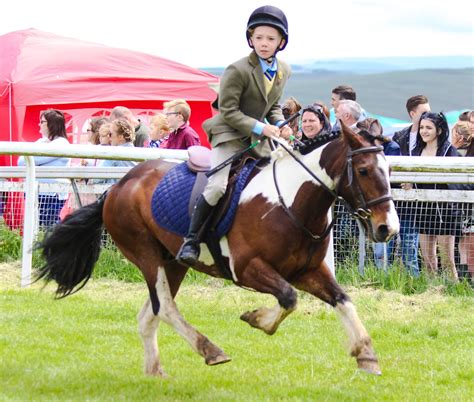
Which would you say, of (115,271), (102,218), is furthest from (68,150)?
(102,218)

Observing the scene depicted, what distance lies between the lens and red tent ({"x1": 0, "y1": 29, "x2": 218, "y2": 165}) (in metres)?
16.1

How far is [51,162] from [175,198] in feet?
15.6

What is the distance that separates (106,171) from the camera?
429 inches

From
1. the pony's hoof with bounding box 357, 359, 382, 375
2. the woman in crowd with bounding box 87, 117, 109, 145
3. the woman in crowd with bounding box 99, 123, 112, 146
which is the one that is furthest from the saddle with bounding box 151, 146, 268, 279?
the woman in crowd with bounding box 87, 117, 109, 145

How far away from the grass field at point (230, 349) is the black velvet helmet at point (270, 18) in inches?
93.6

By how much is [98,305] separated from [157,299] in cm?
254

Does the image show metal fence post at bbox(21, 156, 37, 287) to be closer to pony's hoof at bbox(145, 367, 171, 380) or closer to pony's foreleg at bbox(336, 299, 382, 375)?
pony's hoof at bbox(145, 367, 171, 380)

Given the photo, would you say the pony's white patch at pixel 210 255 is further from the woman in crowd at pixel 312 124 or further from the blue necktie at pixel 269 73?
the woman in crowd at pixel 312 124

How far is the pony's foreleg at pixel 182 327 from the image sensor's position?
22.2 feet

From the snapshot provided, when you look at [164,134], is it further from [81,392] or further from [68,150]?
[81,392]

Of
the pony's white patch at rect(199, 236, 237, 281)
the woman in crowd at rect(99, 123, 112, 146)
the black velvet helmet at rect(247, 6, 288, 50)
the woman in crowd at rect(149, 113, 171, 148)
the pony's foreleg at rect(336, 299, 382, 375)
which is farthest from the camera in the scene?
the woman in crowd at rect(149, 113, 171, 148)

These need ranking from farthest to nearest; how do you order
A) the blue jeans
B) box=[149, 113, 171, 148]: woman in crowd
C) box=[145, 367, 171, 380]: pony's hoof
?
1. box=[149, 113, 171, 148]: woman in crowd
2. the blue jeans
3. box=[145, 367, 171, 380]: pony's hoof

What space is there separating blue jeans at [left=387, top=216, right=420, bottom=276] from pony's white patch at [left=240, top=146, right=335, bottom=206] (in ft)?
10.7

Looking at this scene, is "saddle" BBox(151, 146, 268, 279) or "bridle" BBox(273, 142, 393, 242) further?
"saddle" BBox(151, 146, 268, 279)
